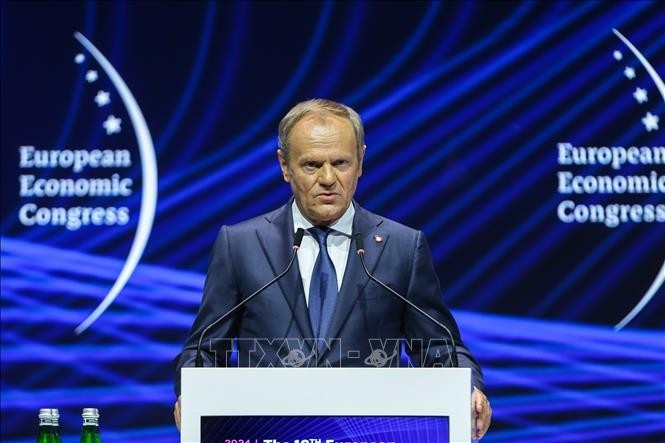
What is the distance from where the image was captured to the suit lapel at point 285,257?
270cm

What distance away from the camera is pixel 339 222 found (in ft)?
9.34

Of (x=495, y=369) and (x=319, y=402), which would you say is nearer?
(x=319, y=402)

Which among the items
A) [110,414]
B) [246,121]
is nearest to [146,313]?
[110,414]

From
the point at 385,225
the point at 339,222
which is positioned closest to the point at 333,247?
the point at 339,222

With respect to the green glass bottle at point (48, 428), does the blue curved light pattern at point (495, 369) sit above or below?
above

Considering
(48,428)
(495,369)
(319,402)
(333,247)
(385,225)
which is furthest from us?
(495,369)

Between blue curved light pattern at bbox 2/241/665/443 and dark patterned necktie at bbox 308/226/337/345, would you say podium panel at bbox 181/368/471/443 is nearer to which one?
dark patterned necktie at bbox 308/226/337/345

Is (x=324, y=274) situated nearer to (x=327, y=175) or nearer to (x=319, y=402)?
(x=327, y=175)

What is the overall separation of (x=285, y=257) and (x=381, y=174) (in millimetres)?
1990

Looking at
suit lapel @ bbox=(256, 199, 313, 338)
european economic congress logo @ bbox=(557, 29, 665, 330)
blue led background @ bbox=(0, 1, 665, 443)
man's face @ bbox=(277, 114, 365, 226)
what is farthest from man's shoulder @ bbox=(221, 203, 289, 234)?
european economic congress logo @ bbox=(557, 29, 665, 330)

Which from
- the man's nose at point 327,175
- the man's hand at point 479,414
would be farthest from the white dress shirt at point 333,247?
the man's hand at point 479,414

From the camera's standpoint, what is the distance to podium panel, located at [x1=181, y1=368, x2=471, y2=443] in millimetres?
2133

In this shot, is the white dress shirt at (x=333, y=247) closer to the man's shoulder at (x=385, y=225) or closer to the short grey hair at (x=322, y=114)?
the man's shoulder at (x=385, y=225)

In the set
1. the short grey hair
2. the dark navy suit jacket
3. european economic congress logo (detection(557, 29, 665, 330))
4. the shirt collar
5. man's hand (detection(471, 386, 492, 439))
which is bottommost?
man's hand (detection(471, 386, 492, 439))
